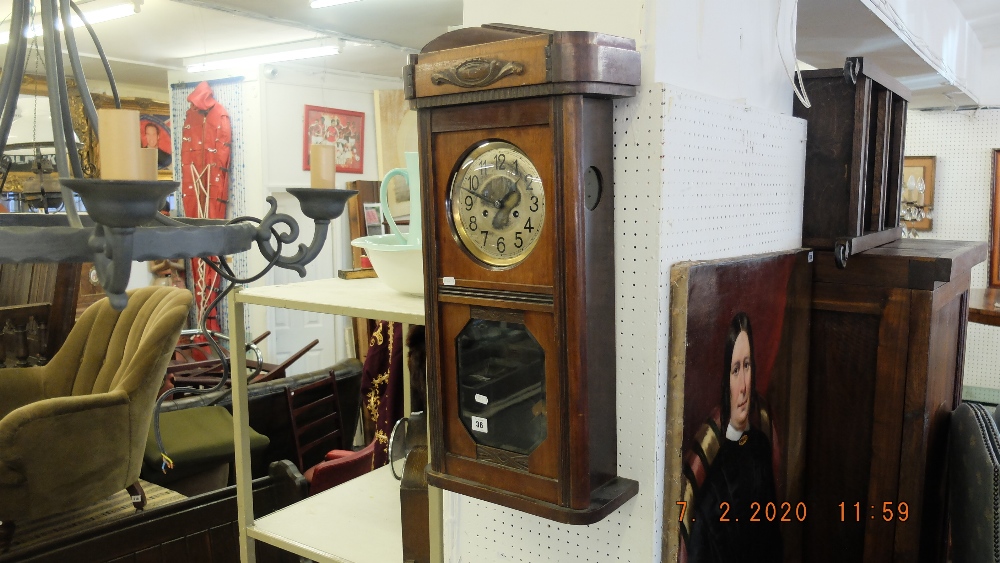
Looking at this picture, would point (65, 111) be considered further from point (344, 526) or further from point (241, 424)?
point (344, 526)

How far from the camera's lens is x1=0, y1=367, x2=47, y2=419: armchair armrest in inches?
124

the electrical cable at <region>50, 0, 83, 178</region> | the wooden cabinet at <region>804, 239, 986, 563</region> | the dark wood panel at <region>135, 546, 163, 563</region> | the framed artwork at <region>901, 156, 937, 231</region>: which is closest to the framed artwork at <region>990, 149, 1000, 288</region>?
the framed artwork at <region>901, 156, 937, 231</region>

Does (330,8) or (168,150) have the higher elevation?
(330,8)

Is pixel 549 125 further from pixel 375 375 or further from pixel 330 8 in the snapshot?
pixel 330 8

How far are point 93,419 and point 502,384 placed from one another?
207cm

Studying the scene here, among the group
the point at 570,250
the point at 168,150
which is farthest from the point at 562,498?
the point at 168,150

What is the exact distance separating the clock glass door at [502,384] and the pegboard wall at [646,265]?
0.17m

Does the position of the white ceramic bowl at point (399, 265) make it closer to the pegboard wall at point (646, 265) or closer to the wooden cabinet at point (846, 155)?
the pegboard wall at point (646, 265)

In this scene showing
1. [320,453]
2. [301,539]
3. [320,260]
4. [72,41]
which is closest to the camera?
[72,41]

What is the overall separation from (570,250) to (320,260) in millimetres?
5373

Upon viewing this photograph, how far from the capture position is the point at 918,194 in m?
4.90

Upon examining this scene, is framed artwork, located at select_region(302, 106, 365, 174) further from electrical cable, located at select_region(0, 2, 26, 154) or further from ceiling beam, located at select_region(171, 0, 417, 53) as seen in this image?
electrical cable, located at select_region(0, 2, 26, 154)

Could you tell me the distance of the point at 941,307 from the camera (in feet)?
5.62

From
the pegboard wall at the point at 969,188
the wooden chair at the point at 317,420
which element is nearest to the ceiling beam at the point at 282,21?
the wooden chair at the point at 317,420
